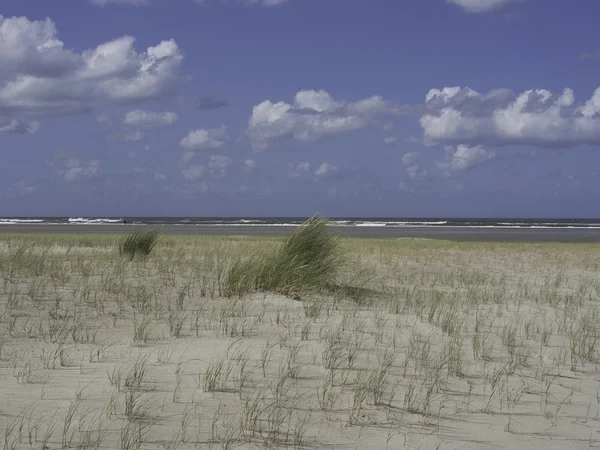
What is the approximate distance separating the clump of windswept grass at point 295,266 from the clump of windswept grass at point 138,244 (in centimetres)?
538

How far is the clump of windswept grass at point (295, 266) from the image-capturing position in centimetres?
1130

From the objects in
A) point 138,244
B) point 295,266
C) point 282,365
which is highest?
point 138,244

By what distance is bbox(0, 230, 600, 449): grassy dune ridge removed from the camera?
16.4 feet

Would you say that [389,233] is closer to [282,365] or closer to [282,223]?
[282,223]

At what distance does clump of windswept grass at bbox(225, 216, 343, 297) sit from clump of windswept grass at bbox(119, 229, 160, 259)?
5.38 m

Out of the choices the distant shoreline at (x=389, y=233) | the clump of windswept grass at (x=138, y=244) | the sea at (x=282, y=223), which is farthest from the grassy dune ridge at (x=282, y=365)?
the sea at (x=282, y=223)

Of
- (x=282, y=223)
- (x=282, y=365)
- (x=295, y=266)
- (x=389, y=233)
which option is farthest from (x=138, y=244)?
(x=282, y=223)

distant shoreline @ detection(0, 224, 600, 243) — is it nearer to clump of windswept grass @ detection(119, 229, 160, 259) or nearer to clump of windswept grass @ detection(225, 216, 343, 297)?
clump of windswept grass @ detection(119, 229, 160, 259)

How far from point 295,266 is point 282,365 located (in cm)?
515

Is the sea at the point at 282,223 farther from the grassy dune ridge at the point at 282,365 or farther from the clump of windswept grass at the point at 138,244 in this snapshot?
the grassy dune ridge at the point at 282,365

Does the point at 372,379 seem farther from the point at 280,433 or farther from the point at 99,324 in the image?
the point at 99,324

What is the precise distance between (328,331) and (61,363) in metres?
3.31

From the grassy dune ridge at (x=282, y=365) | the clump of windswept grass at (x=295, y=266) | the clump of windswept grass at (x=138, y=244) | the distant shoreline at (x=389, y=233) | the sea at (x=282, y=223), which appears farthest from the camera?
the sea at (x=282, y=223)

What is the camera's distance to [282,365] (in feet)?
22.0
